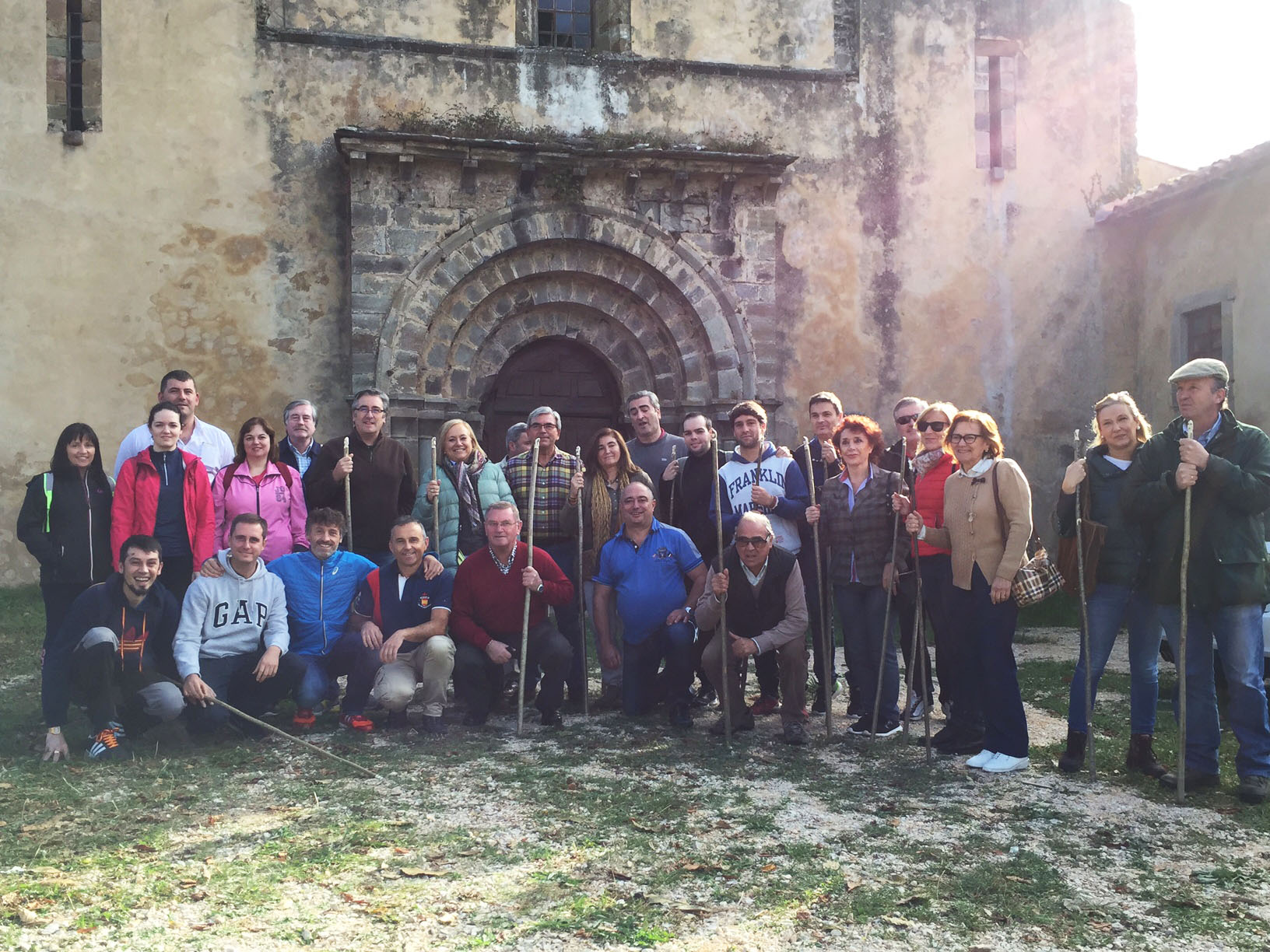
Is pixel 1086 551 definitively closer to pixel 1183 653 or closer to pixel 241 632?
pixel 1183 653

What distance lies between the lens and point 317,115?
33.3 ft

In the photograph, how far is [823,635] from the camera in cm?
609

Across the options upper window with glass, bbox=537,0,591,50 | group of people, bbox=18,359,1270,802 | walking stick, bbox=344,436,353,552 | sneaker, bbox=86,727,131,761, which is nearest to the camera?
group of people, bbox=18,359,1270,802

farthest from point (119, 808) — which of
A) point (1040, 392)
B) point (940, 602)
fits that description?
point (1040, 392)

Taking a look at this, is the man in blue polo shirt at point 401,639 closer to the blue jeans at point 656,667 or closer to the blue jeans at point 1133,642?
the blue jeans at point 656,667

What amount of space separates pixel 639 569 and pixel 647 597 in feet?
0.56

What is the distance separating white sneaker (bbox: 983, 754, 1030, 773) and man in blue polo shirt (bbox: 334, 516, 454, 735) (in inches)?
103

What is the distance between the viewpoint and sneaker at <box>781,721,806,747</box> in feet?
18.0

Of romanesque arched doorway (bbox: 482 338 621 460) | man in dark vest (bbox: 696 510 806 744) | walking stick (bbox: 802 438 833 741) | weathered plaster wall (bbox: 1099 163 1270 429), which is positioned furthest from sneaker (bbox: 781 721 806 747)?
weathered plaster wall (bbox: 1099 163 1270 429)

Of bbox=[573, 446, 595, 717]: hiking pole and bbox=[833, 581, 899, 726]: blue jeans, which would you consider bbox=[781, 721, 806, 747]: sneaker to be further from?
bbox=[573, 446, 595, 717]: hiking pole

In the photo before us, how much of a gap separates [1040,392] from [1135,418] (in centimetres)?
675

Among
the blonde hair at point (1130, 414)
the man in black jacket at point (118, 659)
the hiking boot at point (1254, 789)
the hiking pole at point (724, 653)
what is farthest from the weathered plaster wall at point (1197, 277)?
the man in black jacket at point (118, 659)

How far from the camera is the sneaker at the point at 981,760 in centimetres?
502

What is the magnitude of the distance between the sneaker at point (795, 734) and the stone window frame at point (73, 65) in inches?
321
